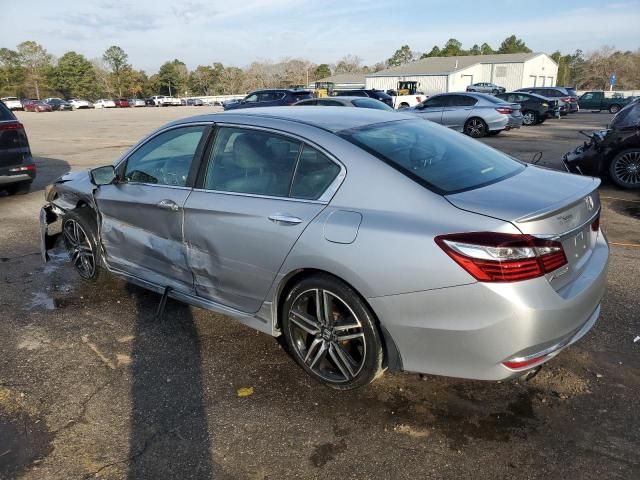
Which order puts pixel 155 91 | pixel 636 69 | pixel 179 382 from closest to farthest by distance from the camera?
pixel 179 382 < pixel 636 69 < pixel 155 91

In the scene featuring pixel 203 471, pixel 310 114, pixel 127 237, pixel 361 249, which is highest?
pixel 310 114

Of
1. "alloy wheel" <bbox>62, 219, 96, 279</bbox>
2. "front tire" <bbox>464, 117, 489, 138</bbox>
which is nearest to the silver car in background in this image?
"alloy wheel" <bbox>62, 219, 96, 279</bbox>

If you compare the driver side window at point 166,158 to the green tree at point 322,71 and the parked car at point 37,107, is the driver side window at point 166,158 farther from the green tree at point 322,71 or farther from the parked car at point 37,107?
the green tree at point 322,71

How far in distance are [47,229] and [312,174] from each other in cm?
335

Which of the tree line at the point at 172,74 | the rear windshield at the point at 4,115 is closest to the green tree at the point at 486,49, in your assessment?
the tree line at the point at 172,74

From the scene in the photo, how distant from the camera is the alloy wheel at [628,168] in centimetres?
845

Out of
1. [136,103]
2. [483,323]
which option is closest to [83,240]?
[483,323]

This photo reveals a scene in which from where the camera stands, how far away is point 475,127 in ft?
55.9

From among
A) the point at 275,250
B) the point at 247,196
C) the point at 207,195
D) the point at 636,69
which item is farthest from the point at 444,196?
the point at 636,69

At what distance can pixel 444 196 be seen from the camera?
268cm

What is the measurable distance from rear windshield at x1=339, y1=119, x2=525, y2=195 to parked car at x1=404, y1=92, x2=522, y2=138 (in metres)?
13.6

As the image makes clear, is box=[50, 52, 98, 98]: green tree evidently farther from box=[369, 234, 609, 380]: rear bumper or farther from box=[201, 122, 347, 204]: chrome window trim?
box=[369, 234, 609, 380]: rear bumper

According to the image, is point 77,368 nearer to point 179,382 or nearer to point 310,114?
point 179,382

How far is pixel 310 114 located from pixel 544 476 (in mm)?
2564
